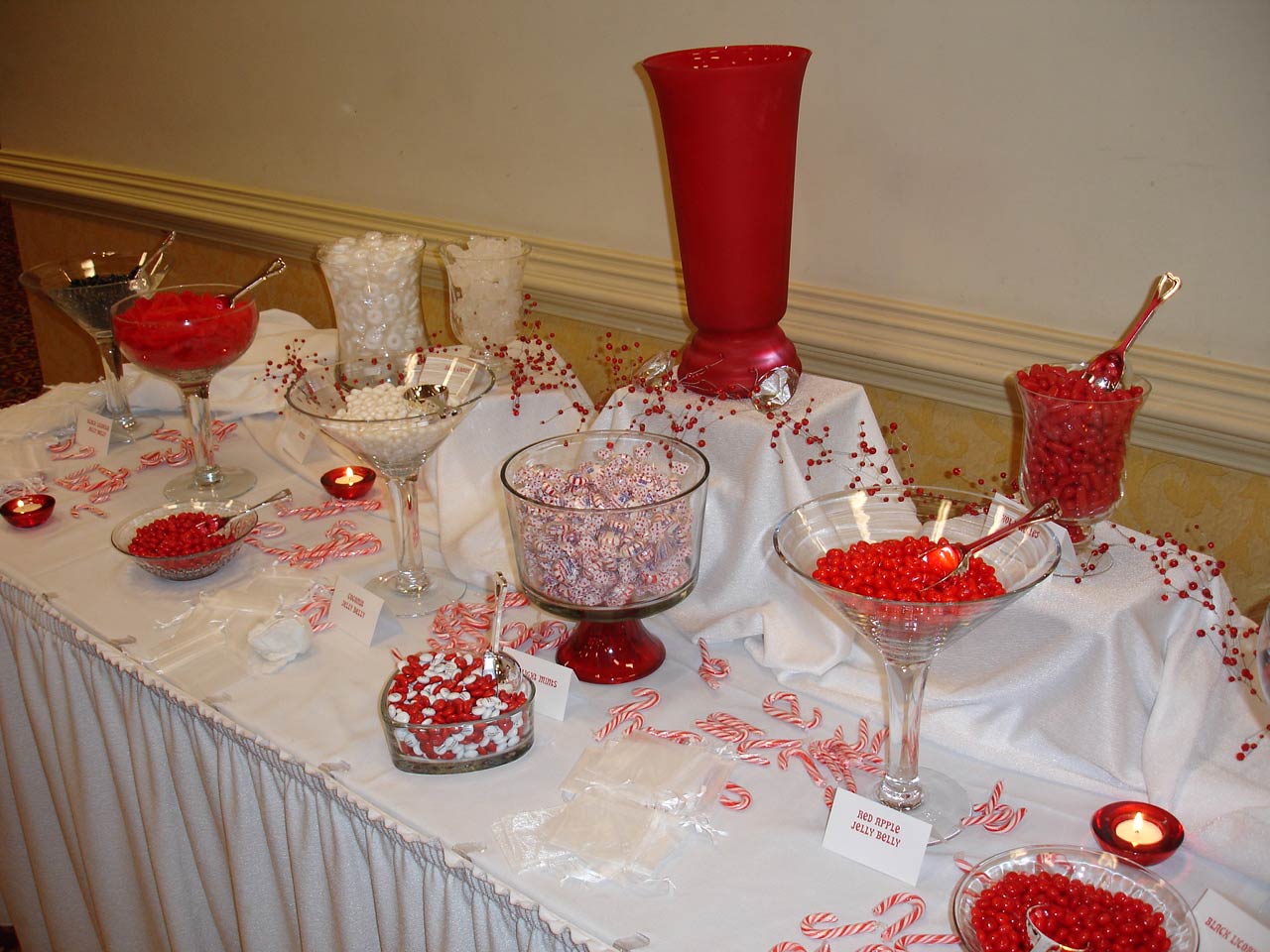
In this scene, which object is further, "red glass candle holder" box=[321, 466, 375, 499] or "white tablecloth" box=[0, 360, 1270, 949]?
"red glass candle holder" box=[321, 466, 375, 499]

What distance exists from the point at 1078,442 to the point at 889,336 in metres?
0.53

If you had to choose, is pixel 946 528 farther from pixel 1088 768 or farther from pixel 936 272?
pixel 936 272

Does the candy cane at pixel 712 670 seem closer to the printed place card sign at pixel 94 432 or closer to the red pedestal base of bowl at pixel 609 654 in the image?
the red pedestal base of bowl at pixel 609 654

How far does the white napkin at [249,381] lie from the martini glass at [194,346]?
0.20 meters

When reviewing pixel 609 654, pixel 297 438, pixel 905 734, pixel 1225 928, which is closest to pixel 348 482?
pixel 297 438

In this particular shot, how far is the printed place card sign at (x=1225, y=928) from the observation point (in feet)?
2.63

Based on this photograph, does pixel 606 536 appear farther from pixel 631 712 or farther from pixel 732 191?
pixel 732 191

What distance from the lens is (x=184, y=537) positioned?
4.71 ft

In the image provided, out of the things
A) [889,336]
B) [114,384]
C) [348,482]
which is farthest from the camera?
[114,384]

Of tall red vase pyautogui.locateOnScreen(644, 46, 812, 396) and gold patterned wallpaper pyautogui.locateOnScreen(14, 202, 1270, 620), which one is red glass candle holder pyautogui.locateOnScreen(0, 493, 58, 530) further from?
tall red vase pyautogui.locateOnScreen(644, 46, 812, 396)

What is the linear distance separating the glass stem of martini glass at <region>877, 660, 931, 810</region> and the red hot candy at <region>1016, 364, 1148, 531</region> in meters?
0.24

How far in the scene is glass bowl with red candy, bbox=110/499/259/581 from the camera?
141 centimetres

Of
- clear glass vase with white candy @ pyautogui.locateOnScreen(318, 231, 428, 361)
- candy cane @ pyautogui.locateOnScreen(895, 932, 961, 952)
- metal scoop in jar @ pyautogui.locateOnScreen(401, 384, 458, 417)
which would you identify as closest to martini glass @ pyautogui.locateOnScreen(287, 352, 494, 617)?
metal scoop in jar @ pyautogui.locateOnScreen(401, 384, 458, 417)

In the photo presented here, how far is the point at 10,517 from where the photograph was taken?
61.9 inches
